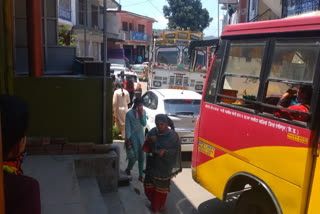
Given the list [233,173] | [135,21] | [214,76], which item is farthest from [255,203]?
[135,21]

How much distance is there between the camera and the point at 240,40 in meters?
4.38

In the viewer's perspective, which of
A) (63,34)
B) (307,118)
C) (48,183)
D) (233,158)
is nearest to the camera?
(307,118)

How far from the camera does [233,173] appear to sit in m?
4.16

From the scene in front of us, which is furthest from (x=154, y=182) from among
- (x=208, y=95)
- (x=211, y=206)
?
(x=208, y=95)

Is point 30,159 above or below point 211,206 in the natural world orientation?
above

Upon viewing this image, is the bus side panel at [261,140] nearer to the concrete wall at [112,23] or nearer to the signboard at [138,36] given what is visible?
the concrete wall at [112,23]

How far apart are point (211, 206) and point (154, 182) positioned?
109 centimetres

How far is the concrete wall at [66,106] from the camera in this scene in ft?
15.9

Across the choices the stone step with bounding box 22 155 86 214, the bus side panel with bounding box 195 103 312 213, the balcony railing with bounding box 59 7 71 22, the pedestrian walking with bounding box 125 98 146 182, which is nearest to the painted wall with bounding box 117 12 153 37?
the balcony railing with bounding box 59 7 71 22

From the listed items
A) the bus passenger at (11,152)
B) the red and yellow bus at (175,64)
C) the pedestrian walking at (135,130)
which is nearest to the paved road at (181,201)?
the pedestrian walking at (135,130)

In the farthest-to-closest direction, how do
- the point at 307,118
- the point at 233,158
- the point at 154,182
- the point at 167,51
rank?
the point at 167,51, the point at 154,182, the point at 233,158, the point at 307,118

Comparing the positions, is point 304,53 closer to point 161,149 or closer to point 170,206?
point 161,149

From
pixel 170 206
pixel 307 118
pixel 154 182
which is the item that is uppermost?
→ pixel 307 118

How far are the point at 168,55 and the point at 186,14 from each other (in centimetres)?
2823
